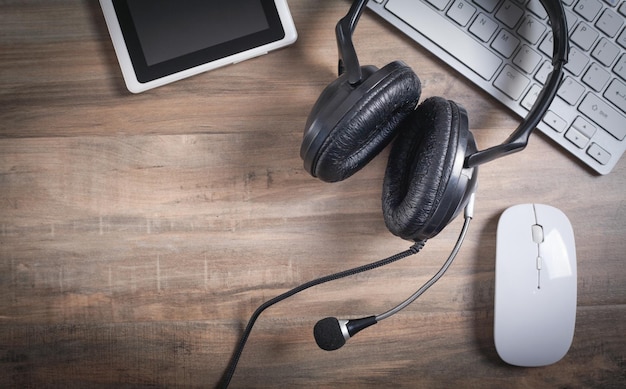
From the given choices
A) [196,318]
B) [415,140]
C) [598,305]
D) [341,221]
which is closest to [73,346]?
[196,318]

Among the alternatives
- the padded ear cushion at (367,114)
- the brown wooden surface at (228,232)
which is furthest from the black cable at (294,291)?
the padded ear cushion at (367,114)

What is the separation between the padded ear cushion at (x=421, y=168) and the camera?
2.02 feet

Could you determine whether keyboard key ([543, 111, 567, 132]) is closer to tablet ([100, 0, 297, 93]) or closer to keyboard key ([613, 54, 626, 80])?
keyboard key ([613, 54, 626, 80])

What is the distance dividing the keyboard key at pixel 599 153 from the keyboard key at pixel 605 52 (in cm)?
11

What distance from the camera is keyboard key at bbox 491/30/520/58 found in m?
0.73

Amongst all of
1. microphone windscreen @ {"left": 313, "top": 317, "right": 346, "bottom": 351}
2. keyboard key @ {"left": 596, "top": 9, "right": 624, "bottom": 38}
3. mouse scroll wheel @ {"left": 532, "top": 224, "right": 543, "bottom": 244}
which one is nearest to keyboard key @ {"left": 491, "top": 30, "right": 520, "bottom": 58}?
keyboard key @ {"left": 596, "top": 9, "right": 624, "bottom": 38}

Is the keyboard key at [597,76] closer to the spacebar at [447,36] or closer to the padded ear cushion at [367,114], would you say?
the spacebar at [447,36]

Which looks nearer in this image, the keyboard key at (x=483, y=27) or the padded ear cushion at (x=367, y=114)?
the padded ear cushion at (x=367, y=114)

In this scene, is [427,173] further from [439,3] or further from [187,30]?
[187,30]

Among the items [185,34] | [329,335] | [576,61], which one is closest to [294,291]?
[329,335]

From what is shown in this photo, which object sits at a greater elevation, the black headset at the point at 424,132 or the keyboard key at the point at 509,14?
the keyboard key at the point at 509,14

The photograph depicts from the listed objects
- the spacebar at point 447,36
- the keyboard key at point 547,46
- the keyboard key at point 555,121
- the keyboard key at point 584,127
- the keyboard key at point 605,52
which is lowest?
the keyboard key at point 555,121

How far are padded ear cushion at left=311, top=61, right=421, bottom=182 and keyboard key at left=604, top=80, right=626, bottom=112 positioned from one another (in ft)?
0.88

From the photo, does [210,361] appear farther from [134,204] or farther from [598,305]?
[598,305]
